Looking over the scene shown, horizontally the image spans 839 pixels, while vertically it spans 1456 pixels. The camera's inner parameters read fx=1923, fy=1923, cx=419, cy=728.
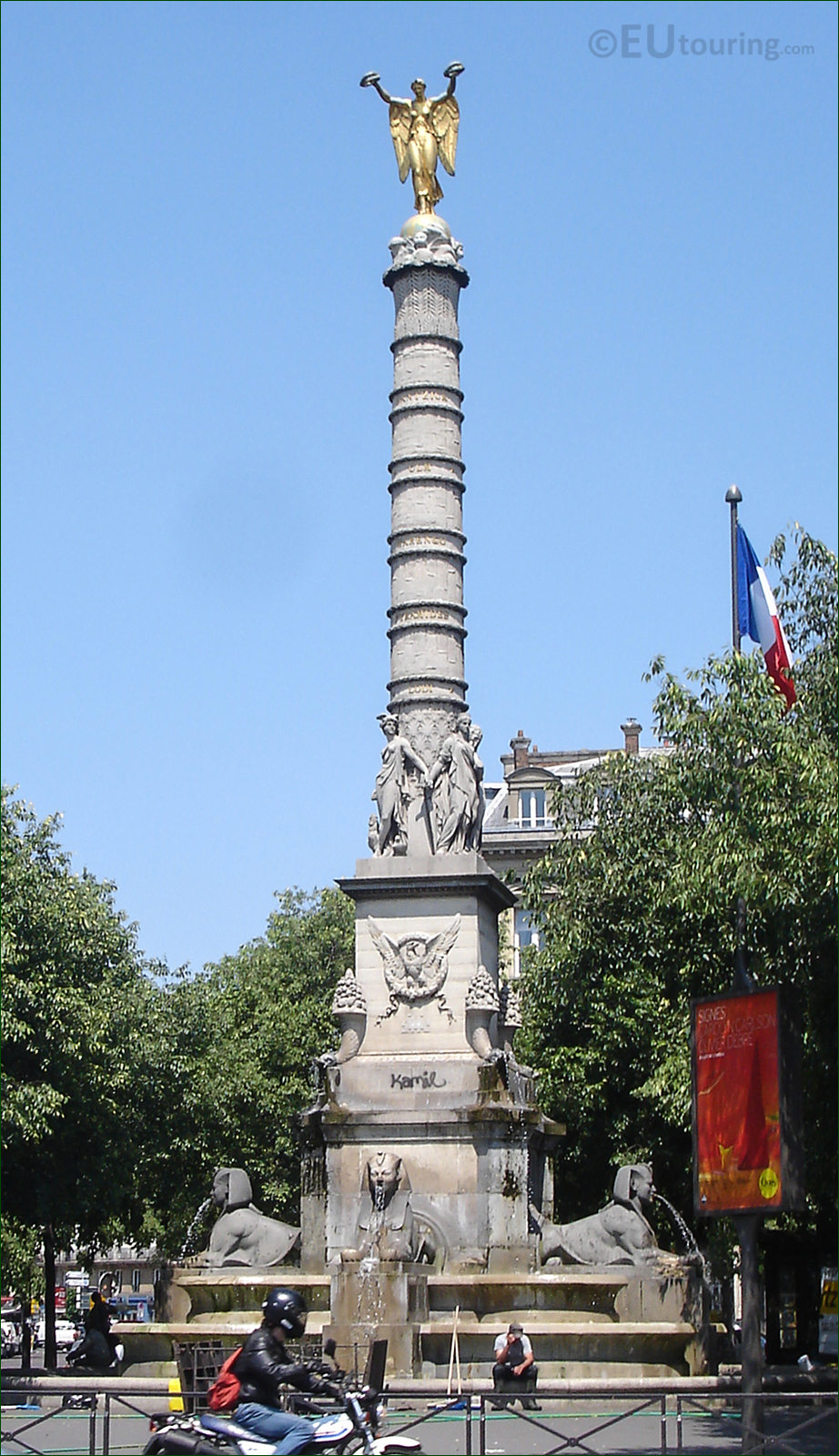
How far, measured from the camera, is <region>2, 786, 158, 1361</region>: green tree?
108ft

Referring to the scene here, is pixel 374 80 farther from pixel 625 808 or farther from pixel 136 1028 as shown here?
pixel 136 1028

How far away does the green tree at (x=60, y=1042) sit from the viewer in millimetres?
33000

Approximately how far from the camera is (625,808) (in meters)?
30.0

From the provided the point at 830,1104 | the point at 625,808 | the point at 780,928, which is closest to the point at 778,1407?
the point at 830,1104

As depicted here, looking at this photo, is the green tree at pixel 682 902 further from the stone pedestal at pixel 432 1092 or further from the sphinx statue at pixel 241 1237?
the sphinx statue at pixel 241 1237

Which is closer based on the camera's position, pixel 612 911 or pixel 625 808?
pixel 625 808

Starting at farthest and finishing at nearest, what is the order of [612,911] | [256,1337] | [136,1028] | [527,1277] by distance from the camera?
1. [136,1028]
2. [612,911]
3. [527,1277]
4. [256,1337]

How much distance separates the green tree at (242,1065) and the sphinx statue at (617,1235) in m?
14.2

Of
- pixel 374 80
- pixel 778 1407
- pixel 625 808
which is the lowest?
pixel 778 1407

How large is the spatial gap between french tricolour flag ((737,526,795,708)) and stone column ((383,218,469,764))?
8.25 m

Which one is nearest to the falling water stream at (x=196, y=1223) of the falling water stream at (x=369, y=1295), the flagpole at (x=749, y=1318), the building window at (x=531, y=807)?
the falling water stream at (x=369, y=1295)

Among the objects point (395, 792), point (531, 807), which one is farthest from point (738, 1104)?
point (531, 807)

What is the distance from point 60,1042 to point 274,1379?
21.1m

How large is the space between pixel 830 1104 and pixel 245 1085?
25.2 metres
